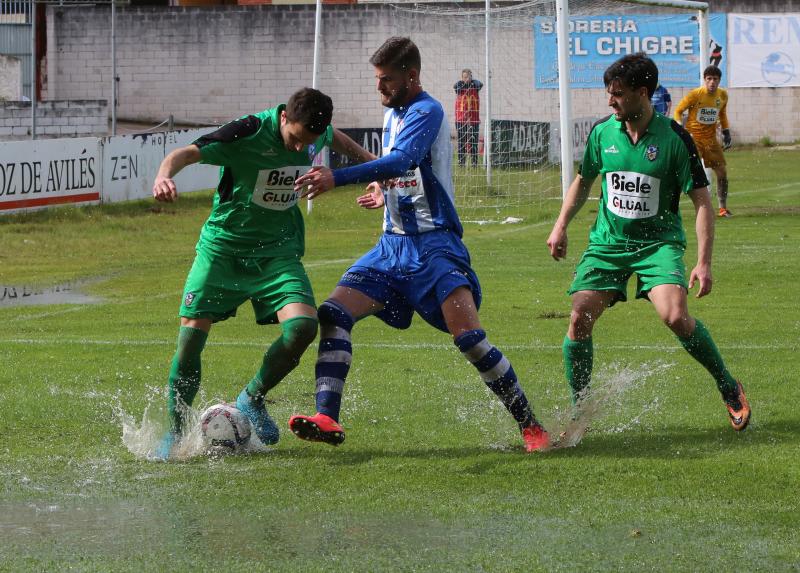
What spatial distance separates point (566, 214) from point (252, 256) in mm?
1708

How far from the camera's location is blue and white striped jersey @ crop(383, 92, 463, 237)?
6234mm

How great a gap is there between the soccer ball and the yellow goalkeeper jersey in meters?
12.8

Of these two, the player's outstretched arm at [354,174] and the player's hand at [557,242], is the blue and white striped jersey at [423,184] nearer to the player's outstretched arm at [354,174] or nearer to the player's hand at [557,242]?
the player's outstretched arm at [354,174]

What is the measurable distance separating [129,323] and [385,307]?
15.2 feet

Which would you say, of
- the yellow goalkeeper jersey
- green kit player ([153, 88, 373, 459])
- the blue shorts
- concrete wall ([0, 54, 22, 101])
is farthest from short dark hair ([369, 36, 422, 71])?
concrete wall ([0, 54, 22, 101])

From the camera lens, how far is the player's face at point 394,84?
617 centimetres

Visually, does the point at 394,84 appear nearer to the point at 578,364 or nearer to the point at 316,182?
the point at 316,182

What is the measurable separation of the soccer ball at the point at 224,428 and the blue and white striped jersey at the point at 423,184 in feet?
3.90

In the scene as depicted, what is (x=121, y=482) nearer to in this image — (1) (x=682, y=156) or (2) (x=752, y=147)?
(1) (x=682, y=156)

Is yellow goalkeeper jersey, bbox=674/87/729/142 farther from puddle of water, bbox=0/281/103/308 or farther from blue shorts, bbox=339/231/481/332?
blue shorts, bbox=339/231/481/332

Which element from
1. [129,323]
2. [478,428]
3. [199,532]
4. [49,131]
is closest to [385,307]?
[478,428]

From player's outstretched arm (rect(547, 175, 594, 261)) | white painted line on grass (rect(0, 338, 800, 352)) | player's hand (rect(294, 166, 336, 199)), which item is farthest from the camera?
white painted line on grass (rect(0, 338, 800, 352))

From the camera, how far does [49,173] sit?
60.1ft

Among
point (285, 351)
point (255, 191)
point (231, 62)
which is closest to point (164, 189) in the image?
point (255, 191)
